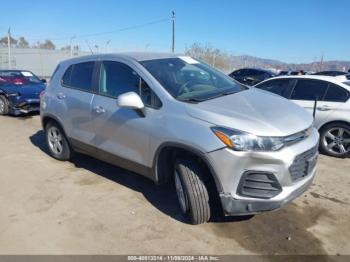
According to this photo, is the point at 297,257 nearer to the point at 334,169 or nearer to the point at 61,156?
the point at 334,169

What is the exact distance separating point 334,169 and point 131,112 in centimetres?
363

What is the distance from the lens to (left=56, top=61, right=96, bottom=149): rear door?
4699 mm

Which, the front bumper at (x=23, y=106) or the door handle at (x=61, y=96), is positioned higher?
the door handle at (x=61, y=96)

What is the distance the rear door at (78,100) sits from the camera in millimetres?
4699

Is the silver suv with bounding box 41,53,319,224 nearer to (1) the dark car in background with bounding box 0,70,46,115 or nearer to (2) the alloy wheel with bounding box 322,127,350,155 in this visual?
(2) the alloy wheel with bounding box 322,127,350,155

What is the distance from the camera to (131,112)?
395 cm

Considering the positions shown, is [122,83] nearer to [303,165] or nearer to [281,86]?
[303,165]

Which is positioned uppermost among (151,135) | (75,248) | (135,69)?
(135,69)

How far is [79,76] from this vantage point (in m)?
5.03

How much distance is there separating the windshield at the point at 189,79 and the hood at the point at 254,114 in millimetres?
248

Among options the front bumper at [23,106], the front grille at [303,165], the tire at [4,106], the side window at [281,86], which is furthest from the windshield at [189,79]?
the tire at [4,106]

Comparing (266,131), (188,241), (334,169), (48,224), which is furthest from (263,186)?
(334,169)

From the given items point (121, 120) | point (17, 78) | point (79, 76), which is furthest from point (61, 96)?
point (17, 78)

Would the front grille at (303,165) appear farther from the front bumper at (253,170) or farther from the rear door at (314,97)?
the rear door at (314,97)
